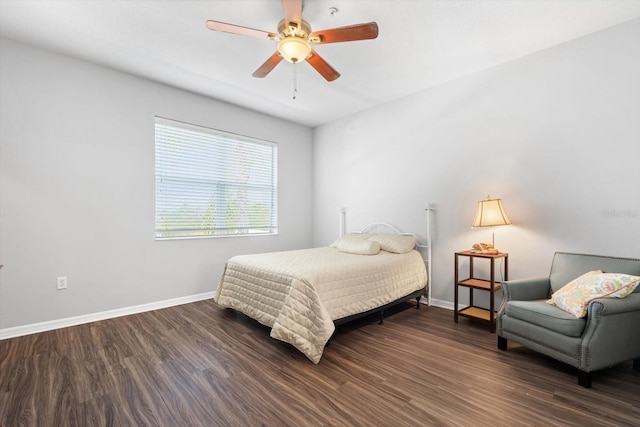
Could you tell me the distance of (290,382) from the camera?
78.9 inches

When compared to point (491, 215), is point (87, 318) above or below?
below

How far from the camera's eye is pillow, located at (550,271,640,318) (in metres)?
1.98

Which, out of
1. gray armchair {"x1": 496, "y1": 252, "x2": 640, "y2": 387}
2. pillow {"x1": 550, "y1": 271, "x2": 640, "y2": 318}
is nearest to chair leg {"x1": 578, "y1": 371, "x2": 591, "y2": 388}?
gray armchair {"x1": 496, "y1": 252, "x2": 640, "y2": 387}

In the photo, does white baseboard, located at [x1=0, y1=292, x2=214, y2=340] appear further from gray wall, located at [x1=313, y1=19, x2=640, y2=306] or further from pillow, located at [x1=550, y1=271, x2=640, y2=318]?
pillow, located at [x1=550, y1=271, x2=640, y2=318]

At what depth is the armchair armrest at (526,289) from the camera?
8.06ft

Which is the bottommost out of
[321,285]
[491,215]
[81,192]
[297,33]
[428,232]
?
[321,285]

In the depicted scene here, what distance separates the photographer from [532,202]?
9.71 ft

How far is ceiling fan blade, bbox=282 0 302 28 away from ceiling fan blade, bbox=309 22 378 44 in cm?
14

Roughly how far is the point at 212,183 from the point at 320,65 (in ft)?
7.78

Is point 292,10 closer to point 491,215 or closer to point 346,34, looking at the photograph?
point 346,34

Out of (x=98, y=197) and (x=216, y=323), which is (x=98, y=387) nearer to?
(x=216, y=323)

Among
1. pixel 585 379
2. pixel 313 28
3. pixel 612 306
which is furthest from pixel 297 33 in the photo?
pixel 585 379

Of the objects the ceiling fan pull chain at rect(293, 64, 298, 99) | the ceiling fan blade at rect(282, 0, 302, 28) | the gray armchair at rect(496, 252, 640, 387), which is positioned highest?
the ceiling fan pull chain at rect(293, 64, 298, 99)

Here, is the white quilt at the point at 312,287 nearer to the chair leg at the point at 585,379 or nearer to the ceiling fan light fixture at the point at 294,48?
the chair leg at the point at 585,379
